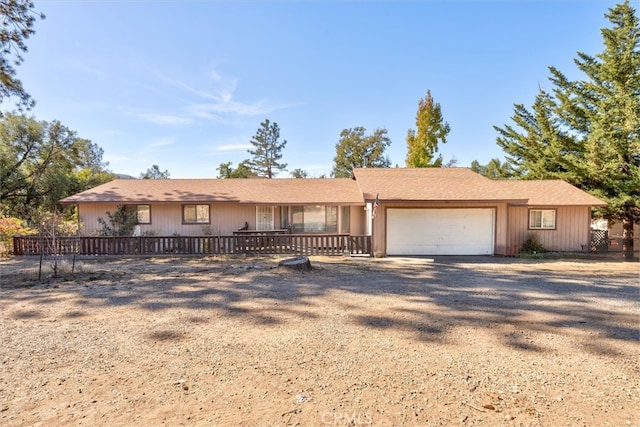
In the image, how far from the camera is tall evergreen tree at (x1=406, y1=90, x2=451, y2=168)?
2533 centimetres

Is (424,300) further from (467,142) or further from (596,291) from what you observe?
(467,142)

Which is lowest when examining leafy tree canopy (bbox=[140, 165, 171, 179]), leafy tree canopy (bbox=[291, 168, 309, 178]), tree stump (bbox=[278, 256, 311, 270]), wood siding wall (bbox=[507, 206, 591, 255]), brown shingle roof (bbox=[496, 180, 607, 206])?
tree stump (bbox=[278, 256, 311, 270])

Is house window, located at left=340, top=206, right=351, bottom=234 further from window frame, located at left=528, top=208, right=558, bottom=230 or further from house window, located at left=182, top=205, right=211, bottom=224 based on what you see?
window frame, located at left=528, top=208, right=558, bottom=230

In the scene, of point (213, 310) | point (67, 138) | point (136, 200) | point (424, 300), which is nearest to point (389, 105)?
point (136, 200)

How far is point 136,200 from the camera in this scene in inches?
592

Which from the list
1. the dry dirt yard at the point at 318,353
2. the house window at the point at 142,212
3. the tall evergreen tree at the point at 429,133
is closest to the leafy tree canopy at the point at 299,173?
the tall evergreen tree at the point at 429,133

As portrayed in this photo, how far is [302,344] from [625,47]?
2303 cm

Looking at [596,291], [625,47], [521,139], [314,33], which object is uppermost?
[625,47]

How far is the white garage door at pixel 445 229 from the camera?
1372 cm

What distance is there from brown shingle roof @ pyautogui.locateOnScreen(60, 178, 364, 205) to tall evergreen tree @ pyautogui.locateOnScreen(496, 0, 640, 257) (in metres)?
13.2

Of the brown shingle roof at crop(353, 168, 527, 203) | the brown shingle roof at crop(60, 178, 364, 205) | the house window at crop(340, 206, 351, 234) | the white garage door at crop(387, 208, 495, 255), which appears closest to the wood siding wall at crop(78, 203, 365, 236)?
the house window at crop(340, 206, 351, 234)

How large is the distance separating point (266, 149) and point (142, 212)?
31555mm

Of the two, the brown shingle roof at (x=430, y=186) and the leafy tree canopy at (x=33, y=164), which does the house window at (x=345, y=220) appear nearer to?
the brown shingle roof at (x=430, y=186)

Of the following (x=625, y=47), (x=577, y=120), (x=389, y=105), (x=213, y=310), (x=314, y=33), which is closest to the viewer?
(x=213, y=310)
